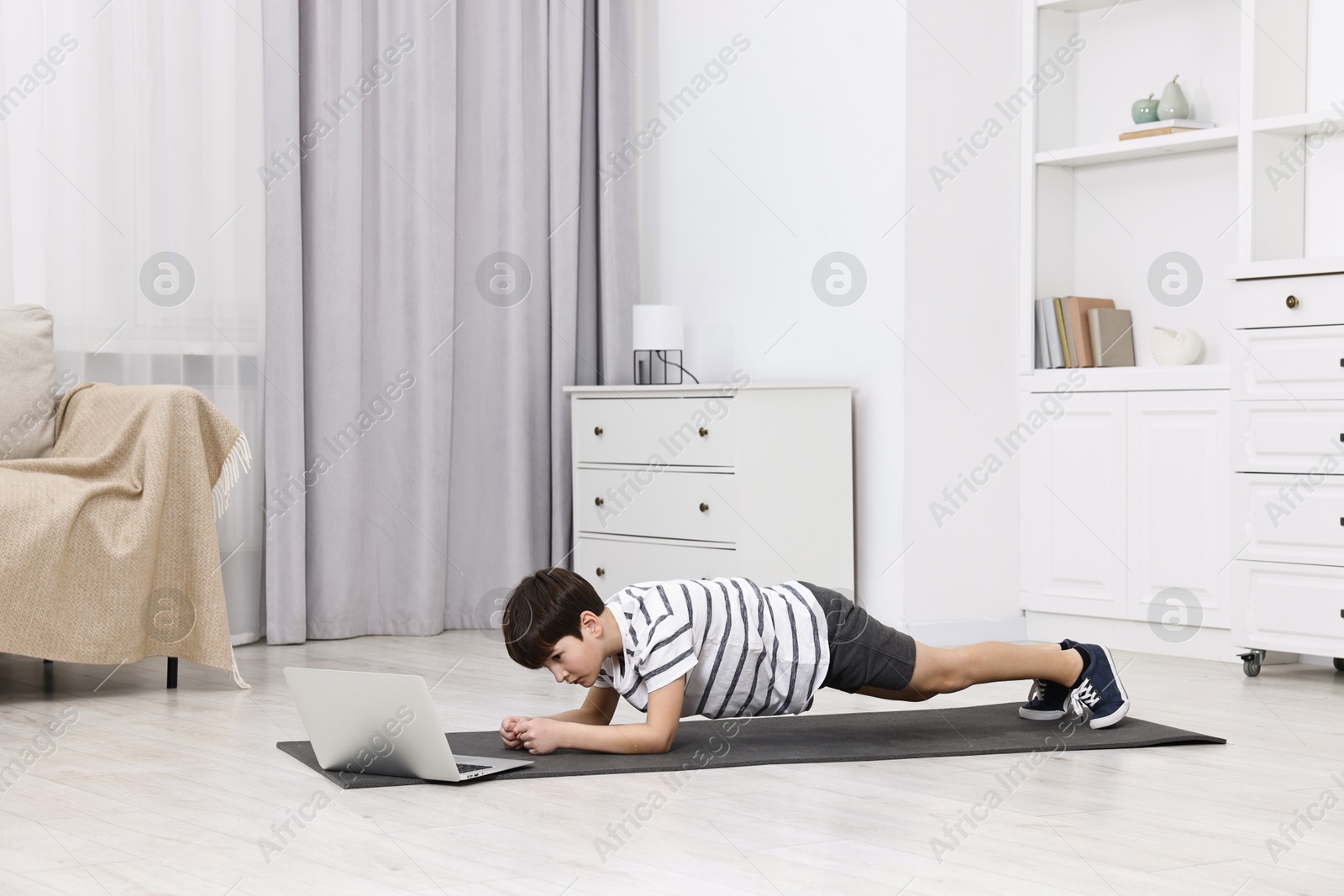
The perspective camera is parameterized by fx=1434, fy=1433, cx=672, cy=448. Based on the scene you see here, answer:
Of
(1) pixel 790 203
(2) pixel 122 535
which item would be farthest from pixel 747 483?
(2) pixel 122 535

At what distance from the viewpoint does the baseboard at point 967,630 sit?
3723 millimetres

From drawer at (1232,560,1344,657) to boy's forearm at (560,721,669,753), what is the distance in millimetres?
1610

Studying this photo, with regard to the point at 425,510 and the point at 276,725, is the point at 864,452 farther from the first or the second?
the point at 276,725

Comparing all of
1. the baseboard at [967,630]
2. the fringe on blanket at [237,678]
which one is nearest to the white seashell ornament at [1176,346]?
the baseboard at [967,630]

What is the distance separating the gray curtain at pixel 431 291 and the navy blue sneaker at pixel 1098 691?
6.65ft

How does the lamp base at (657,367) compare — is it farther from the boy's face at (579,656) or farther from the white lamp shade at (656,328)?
the boy's face at (579,656)

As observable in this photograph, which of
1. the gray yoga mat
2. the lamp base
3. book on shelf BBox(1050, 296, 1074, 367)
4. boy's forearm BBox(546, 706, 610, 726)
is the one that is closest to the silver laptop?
the gray yoga mat

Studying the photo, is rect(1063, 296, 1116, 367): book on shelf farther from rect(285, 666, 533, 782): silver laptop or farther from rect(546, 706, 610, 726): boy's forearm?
rect(285, 666, 533, 782): silver laptop

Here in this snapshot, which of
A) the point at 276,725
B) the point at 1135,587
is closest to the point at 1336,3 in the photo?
the point at 1135,587

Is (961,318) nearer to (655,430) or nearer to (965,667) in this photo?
(655,430)

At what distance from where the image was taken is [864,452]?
3.83 metres

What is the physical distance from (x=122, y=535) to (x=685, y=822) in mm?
1561

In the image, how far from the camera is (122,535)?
2.92 metres

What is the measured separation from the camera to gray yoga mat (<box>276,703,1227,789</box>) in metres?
2.23
